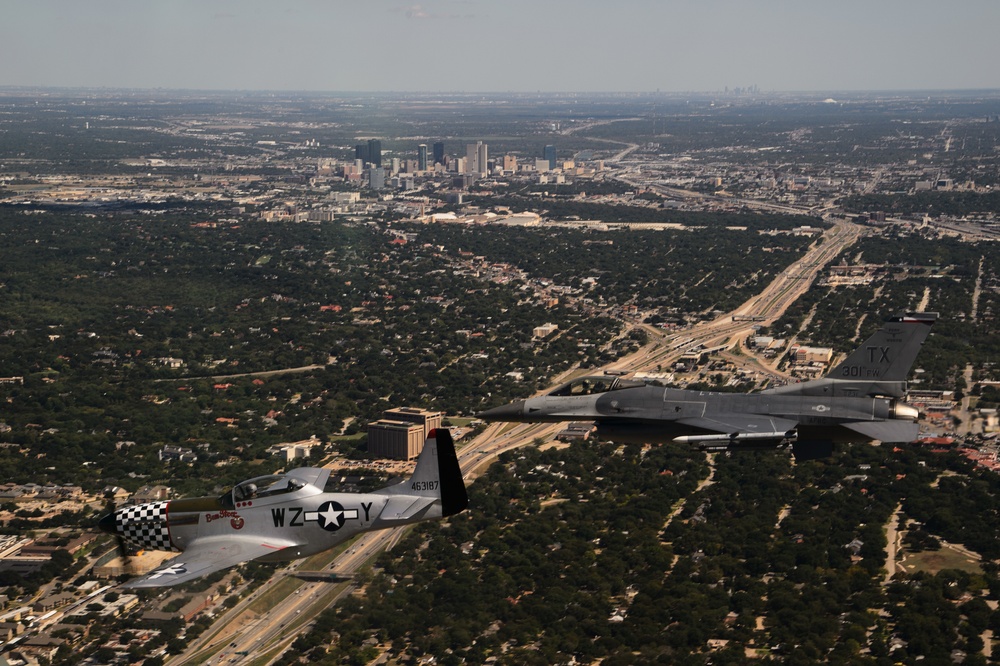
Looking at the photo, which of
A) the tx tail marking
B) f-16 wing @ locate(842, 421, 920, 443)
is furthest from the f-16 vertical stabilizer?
f-16 wing @ locate(842, 421, 920, 443)

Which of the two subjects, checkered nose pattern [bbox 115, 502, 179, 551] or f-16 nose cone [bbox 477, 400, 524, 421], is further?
f-16 nose cone [bbox 477, 400, 524, 421]

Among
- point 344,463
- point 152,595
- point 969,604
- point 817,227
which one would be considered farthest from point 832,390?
point 817,227

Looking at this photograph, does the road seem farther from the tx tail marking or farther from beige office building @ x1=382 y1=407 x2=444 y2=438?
the tx tail marking

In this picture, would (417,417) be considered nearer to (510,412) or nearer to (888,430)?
(510,412)

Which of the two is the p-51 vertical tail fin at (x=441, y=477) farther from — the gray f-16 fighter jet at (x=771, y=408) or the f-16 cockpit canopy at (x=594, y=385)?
the f-16 cockpit canopy at (x=594, y=385)

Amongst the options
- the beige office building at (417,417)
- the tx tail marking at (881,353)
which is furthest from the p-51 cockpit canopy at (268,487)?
the beige office building at (417,417)
